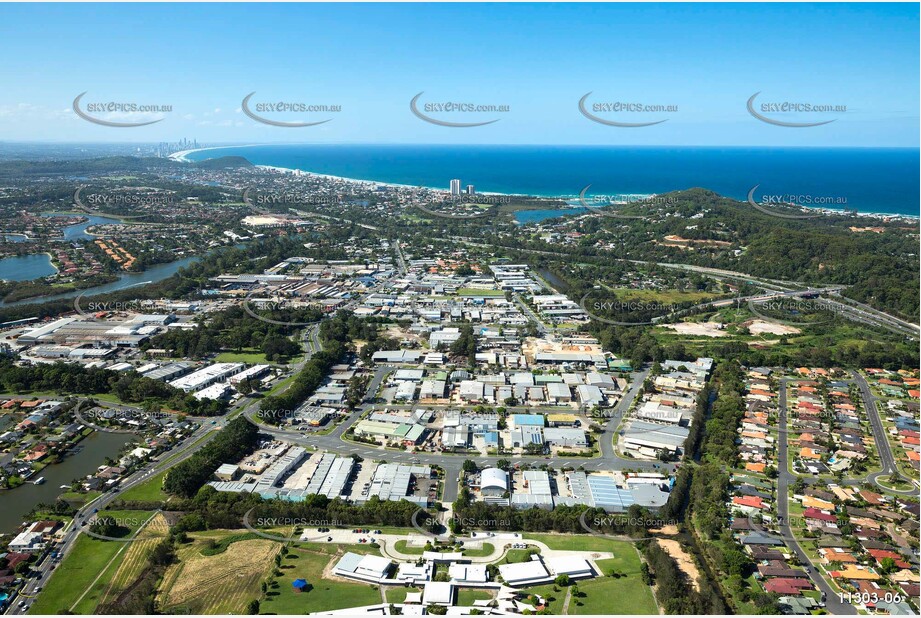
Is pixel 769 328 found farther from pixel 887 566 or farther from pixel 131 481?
pixel 131 481

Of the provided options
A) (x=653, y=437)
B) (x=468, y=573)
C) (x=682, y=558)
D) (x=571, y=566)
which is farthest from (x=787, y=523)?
(x=468, y=573)

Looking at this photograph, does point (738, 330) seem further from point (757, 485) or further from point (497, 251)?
point (497, 251)

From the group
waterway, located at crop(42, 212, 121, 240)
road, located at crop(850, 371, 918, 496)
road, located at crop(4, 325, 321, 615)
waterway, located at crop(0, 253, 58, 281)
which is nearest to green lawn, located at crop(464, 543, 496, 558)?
road, located at crop(4, 325, 321, 615)

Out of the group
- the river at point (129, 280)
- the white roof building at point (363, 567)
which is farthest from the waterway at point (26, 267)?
the white roof building at point (363, 567)

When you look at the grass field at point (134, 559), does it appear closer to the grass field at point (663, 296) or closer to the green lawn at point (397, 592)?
the green lawn at point (397, 592)

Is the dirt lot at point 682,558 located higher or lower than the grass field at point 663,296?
lower

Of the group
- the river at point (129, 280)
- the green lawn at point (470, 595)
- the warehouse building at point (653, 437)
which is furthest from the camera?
the river at point (129, 280)
